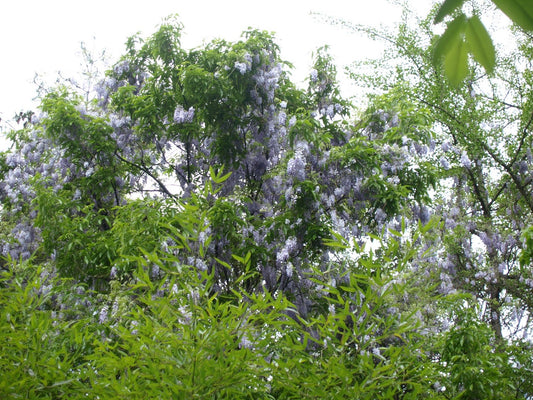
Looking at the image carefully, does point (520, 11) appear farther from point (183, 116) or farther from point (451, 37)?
point (183, 116)

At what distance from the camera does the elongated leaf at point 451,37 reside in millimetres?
816

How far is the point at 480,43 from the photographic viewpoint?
791 mm

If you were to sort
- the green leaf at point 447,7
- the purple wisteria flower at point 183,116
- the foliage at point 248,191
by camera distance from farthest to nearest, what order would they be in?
1. the purple wisteria flower at point 183,116
2. the foliage at point 248,191
3. the green leaf at point 447,7

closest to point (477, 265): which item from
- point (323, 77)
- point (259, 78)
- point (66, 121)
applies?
point (323, 77)

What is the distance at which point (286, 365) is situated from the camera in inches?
77.2

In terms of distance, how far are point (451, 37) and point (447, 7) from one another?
5 cm

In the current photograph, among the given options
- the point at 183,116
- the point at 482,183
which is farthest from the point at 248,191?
the point at 482,183

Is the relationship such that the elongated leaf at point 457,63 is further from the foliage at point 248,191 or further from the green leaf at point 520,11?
the foliage at point 248,191

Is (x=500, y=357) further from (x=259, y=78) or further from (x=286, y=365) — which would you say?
(x=259, y=78)

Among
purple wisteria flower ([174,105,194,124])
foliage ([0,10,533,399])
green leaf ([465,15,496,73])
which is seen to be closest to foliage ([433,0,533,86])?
green leaf ([465,15,496,73])

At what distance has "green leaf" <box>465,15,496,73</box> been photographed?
781mm

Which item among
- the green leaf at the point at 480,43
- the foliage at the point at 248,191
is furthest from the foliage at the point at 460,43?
the foliage at the point at 248,191

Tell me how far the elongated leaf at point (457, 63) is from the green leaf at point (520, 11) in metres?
0.10

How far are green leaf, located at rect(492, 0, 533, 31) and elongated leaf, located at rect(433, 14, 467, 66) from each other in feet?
0.36
